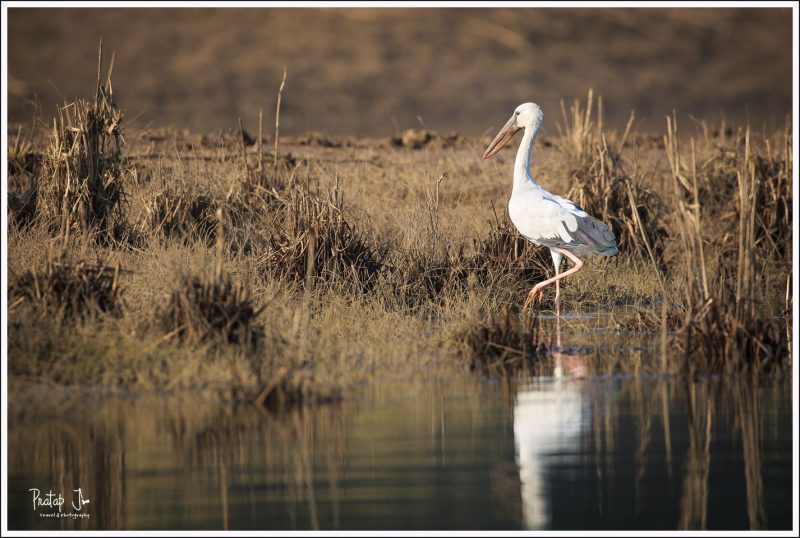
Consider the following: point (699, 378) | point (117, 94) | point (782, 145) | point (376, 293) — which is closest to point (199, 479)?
point (699, 378)

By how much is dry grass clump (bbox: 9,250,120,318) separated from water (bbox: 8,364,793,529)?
147 centimetres

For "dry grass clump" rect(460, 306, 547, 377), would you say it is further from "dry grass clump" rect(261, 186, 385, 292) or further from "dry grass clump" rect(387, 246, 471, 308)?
"dry grass clump" rect(261, 186, 385, 292)

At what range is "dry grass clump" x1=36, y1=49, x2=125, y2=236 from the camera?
11.8 meters

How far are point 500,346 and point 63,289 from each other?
10.2 feet

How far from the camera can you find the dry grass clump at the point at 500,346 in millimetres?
8617

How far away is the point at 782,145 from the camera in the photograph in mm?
16438

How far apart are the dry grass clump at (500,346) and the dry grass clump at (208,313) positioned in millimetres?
1571

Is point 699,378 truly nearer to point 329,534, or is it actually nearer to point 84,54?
point 329,534

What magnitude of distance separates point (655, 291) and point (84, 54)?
31.4 m

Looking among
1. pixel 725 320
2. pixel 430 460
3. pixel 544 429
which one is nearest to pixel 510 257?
pixel 725 320

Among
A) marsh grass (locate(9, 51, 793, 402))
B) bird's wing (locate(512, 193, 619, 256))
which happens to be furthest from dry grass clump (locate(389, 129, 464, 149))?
bird's wing (locate(512, 193, 619, 256))

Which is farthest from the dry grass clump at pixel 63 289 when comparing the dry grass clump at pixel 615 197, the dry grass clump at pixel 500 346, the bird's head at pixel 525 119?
the dry grass clump at pixel 615 197

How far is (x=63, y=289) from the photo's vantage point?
860 cm

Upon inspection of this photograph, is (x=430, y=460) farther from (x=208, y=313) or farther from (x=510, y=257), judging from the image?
(x=510, y=257)
